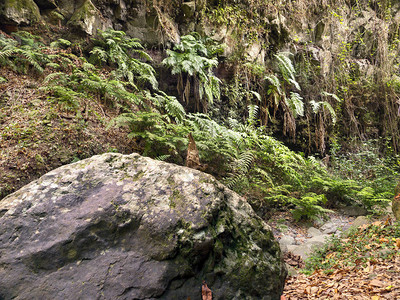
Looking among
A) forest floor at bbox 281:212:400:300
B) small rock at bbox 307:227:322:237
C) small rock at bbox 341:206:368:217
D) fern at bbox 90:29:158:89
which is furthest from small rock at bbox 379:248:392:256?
fern at bbox 90:29:158:89

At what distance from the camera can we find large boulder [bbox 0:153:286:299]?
1752mm

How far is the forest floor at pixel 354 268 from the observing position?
2251 mm

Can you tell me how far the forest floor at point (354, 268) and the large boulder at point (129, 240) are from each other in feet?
1.64

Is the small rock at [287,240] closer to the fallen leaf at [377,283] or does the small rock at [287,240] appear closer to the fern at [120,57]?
the fallen leaf at [377,283]

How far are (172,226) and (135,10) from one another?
5949 mm

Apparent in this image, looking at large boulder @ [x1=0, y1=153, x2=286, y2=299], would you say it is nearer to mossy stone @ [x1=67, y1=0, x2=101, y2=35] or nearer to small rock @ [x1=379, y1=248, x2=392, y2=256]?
small rock @ [x1=379, y1=248, x2=392, y2=256]

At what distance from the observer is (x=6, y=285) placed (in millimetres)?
1656

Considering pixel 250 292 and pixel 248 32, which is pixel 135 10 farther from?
pixel 250 292

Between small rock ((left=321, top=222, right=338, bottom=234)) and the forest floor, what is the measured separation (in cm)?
65

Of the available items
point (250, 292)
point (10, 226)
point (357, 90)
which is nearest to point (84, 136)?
point (10, 226)

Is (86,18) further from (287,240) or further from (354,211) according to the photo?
(354,211)

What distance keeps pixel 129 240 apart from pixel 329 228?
407 cm

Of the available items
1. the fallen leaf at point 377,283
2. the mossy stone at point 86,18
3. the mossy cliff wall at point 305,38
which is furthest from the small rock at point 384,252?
the mossy stone at point 86,18

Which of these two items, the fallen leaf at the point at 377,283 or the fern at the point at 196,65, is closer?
the fallen leaf at the point at 377,283
